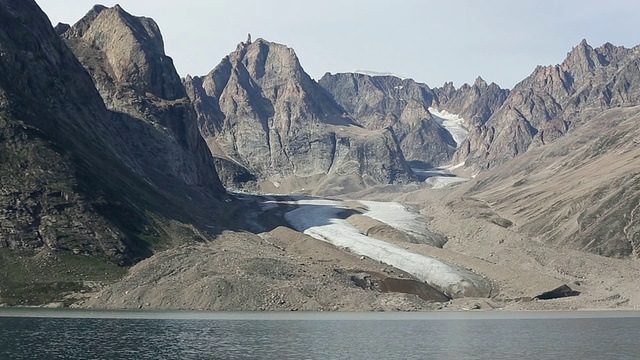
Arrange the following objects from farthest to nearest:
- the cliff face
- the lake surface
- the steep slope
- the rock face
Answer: the rock face → the cliff face → the steep slope → the lake surface

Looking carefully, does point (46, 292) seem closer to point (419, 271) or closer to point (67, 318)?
point (67, 318)

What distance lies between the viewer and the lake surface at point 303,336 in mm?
78375

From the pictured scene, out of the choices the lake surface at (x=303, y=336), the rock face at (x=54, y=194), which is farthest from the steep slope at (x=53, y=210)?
the lake surface at (x=303, y=336)

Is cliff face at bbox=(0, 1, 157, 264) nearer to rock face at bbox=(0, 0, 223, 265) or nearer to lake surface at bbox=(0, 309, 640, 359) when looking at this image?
rock face at bbox=(0, 0, 223, 265)

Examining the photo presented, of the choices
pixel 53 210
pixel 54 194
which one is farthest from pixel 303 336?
pixel 54 194

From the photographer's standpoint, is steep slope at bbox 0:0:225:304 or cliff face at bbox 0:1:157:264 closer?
steep slope at bbox 0:0:225:304

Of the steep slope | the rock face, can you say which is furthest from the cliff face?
the steep slope

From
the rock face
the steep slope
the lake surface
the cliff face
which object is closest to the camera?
the lake surface

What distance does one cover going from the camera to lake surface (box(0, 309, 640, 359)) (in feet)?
257

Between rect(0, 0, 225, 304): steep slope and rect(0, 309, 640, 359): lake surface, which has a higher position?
rect(0, 0, 225, 304): steep slope

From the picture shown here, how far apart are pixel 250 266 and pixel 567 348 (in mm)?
80416

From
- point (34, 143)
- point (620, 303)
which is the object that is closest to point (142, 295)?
point (34, 143)

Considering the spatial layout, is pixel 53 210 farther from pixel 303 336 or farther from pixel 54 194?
pixel 303 336

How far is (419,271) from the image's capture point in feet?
621
